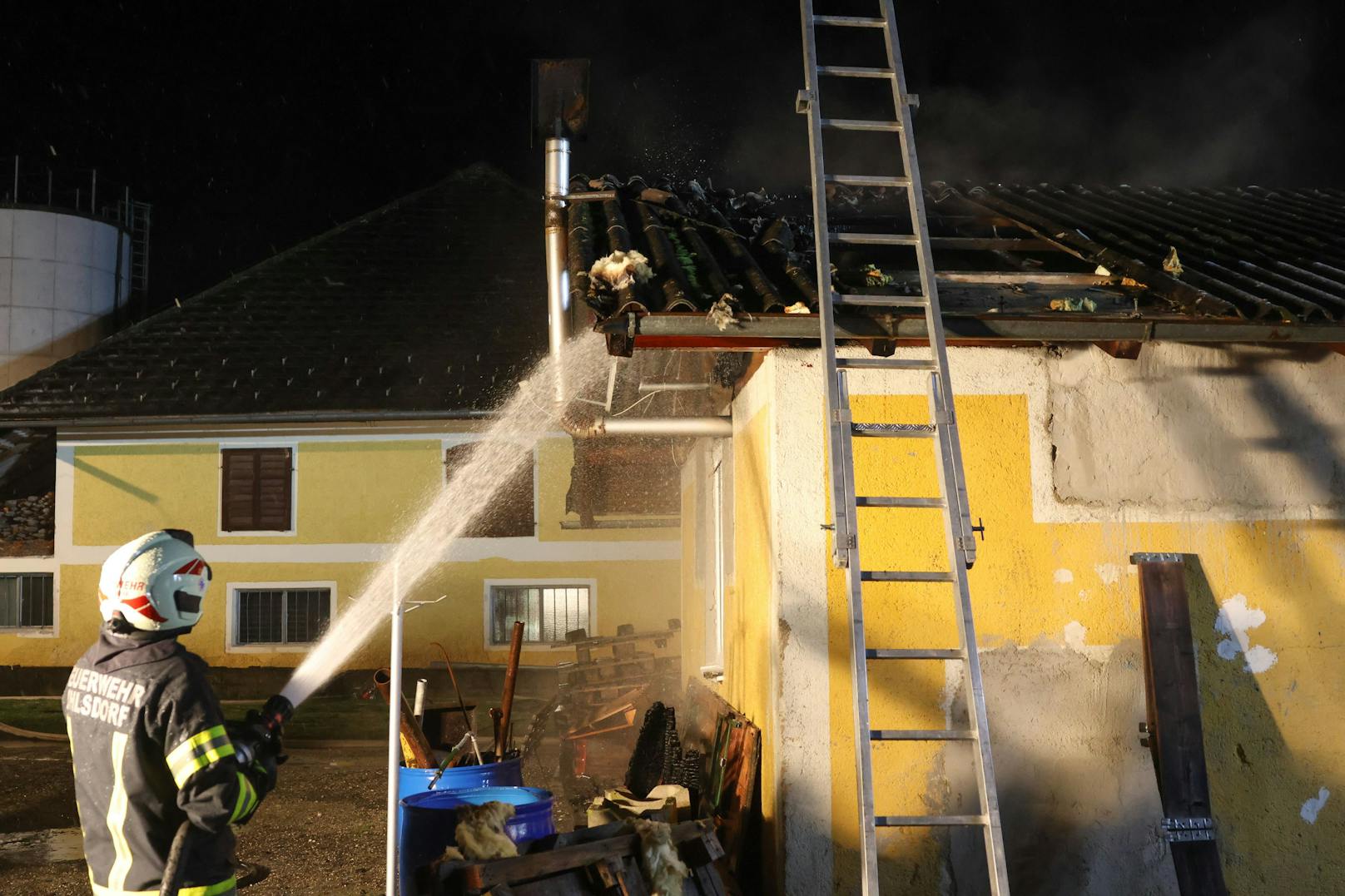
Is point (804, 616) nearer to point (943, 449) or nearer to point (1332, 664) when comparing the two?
point (943, 449)

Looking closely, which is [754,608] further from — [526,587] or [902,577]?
[526,587]

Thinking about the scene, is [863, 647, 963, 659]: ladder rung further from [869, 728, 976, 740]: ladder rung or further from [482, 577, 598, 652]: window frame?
[482, 577, 598, 652]: window frame

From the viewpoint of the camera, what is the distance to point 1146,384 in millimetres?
5566

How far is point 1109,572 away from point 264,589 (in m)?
15.1

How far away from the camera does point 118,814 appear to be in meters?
3.54

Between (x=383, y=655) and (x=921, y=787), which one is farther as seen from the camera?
(x=383, y=655)

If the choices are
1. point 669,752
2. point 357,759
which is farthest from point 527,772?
point 669,752

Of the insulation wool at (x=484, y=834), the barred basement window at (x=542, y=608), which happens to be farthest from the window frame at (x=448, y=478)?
the insulation wool at (x=484, y=834)

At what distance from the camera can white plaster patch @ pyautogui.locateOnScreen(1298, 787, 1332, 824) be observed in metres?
5.35

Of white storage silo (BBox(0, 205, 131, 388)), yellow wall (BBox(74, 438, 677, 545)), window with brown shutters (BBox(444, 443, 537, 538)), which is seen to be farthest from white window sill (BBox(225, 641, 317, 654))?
white storage silo (BBox(0, 205, 131, 388))

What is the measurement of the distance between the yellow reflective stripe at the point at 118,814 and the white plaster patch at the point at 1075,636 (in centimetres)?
420

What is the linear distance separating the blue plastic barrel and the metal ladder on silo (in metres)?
1.50

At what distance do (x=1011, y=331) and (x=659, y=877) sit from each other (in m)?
2.98

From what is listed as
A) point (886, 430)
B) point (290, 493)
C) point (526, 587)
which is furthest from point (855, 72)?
point (290, 493)
